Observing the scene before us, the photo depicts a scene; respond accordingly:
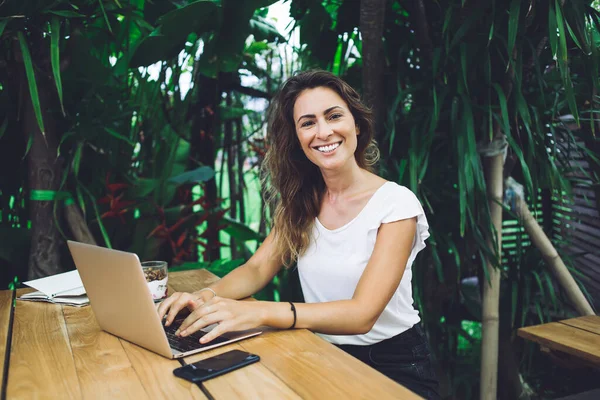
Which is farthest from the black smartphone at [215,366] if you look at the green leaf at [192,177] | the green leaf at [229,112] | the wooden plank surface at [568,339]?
the green leaf at [229,112]

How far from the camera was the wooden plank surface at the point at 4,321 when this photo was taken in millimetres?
1087

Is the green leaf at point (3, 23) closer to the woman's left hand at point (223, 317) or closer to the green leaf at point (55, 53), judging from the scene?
the green leaf at point (55, 53)

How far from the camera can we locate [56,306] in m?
1.46

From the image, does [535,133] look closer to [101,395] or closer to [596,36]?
[596,36]

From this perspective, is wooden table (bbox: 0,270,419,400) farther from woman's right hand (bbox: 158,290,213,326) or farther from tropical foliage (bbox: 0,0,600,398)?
tropical foliage (bbox: 0,0,600,398)

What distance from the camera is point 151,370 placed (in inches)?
39.4

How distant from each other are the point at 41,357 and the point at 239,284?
1.99 ft

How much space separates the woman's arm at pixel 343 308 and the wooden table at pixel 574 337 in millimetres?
481

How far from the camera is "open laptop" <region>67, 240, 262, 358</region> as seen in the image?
102cm

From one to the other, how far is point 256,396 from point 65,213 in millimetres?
1804

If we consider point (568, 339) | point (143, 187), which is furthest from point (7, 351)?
point (143, 187)

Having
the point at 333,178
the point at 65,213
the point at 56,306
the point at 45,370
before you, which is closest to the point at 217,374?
the point at 45,370

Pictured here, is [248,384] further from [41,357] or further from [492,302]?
[492,302]

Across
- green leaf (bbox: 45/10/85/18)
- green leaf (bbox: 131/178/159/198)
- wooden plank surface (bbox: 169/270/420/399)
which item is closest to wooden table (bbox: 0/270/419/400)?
wooden plank surface (bbox: 169/270/420/399)
